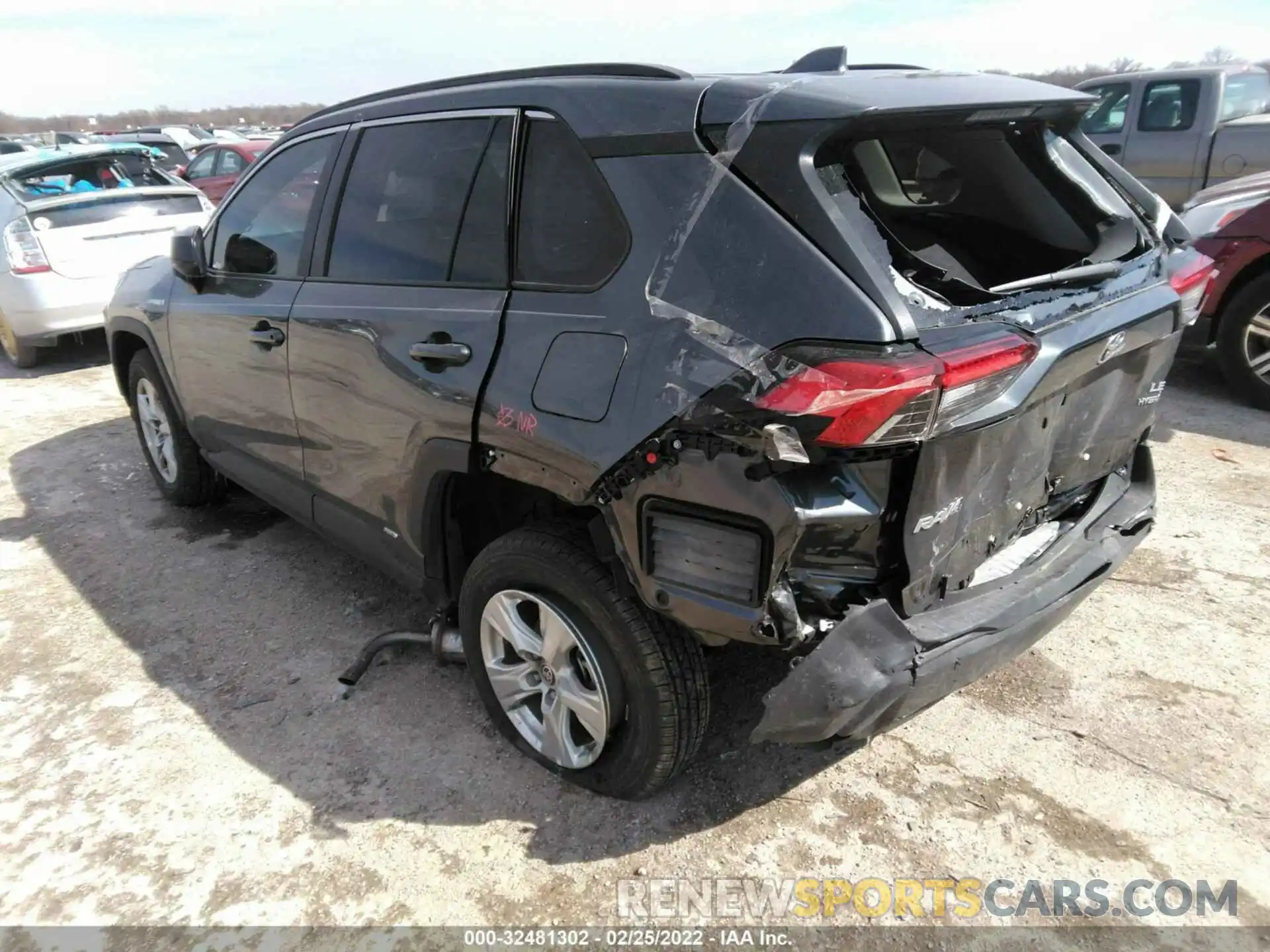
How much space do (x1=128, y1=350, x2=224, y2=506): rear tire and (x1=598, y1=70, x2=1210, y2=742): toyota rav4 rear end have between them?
3205mm

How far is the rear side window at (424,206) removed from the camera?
2.59 meters

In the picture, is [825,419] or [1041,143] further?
[1041,143]

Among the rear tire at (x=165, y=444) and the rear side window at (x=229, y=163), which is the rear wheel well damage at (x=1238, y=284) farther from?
the rear side window at (x=229, y=163)

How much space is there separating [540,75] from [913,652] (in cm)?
188

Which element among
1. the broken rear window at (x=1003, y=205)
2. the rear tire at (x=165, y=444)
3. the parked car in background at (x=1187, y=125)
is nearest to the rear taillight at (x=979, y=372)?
the broken rear window at (x=1003, y=205)

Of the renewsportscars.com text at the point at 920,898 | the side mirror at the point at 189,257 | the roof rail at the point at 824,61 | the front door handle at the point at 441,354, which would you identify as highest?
the roof rail at the point at 824,61

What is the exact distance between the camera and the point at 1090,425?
8.14 feet

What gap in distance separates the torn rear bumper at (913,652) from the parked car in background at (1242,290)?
377 centimetres

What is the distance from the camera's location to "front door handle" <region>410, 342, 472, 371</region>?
8.14ft

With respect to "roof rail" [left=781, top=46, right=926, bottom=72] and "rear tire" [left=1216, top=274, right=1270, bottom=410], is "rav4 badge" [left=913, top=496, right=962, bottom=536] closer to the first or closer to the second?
"roof rail" [left=781, top=46, right=926, bottom=72]

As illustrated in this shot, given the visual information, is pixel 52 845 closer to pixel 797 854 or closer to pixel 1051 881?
pixel 797 854

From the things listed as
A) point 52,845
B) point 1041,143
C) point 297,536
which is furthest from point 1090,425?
point 297,536

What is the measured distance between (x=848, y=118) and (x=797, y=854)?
1846 millimetres

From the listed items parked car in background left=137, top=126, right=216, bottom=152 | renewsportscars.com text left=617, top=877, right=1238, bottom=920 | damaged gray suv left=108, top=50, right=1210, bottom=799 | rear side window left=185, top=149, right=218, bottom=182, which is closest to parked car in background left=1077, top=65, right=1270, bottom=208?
damaged gray suv left=108, top=50, right=1210, bottom=799
